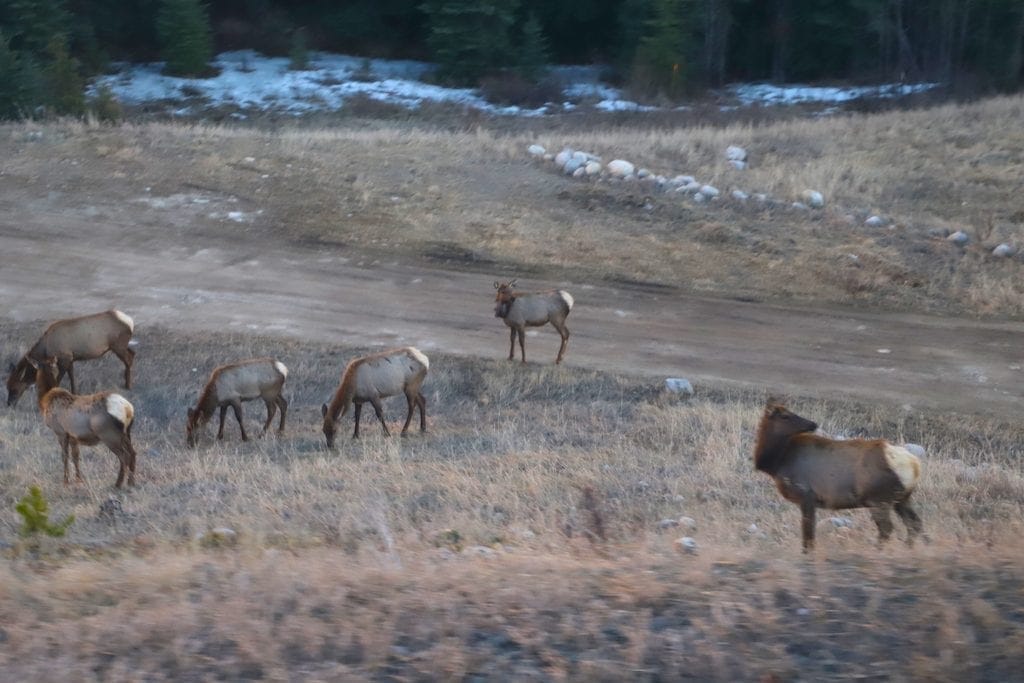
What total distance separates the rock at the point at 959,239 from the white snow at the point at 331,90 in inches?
972

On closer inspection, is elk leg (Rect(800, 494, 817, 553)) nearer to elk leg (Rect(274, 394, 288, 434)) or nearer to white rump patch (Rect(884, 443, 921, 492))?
white rump patch (Rect(884, 443, 921, 492))

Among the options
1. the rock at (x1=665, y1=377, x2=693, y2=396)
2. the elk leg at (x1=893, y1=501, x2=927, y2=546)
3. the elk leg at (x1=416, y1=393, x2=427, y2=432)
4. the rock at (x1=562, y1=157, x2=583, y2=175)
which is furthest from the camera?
the rock at (x1=562, y1=157, x2=583, y2=175)

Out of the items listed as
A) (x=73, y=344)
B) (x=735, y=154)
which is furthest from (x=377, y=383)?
(x=735, y=154)

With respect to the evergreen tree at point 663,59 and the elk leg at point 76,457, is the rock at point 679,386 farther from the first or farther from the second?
the evergreen tree at point 663,59

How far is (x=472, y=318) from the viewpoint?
63.4ft

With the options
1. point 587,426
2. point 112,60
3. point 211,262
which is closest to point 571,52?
point 112,60

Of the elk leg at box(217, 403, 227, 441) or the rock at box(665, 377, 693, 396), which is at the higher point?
the rock at box(665, 377, 693, 396)

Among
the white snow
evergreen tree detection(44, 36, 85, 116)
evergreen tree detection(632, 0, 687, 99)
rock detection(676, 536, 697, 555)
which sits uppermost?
evergreen tree detection(632, 0, 687, 99)

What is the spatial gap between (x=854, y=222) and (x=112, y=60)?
134 feet

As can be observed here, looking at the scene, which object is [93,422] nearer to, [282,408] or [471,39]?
[282,408]

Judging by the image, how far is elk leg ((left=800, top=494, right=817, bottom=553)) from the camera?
8256mm

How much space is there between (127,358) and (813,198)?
1605 cm

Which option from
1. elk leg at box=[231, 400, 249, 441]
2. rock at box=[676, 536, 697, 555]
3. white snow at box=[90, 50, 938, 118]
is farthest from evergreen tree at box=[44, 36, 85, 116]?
rock at box=[676, 536, 697, 555]

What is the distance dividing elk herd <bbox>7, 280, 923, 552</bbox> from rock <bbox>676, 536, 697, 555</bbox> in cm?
86
